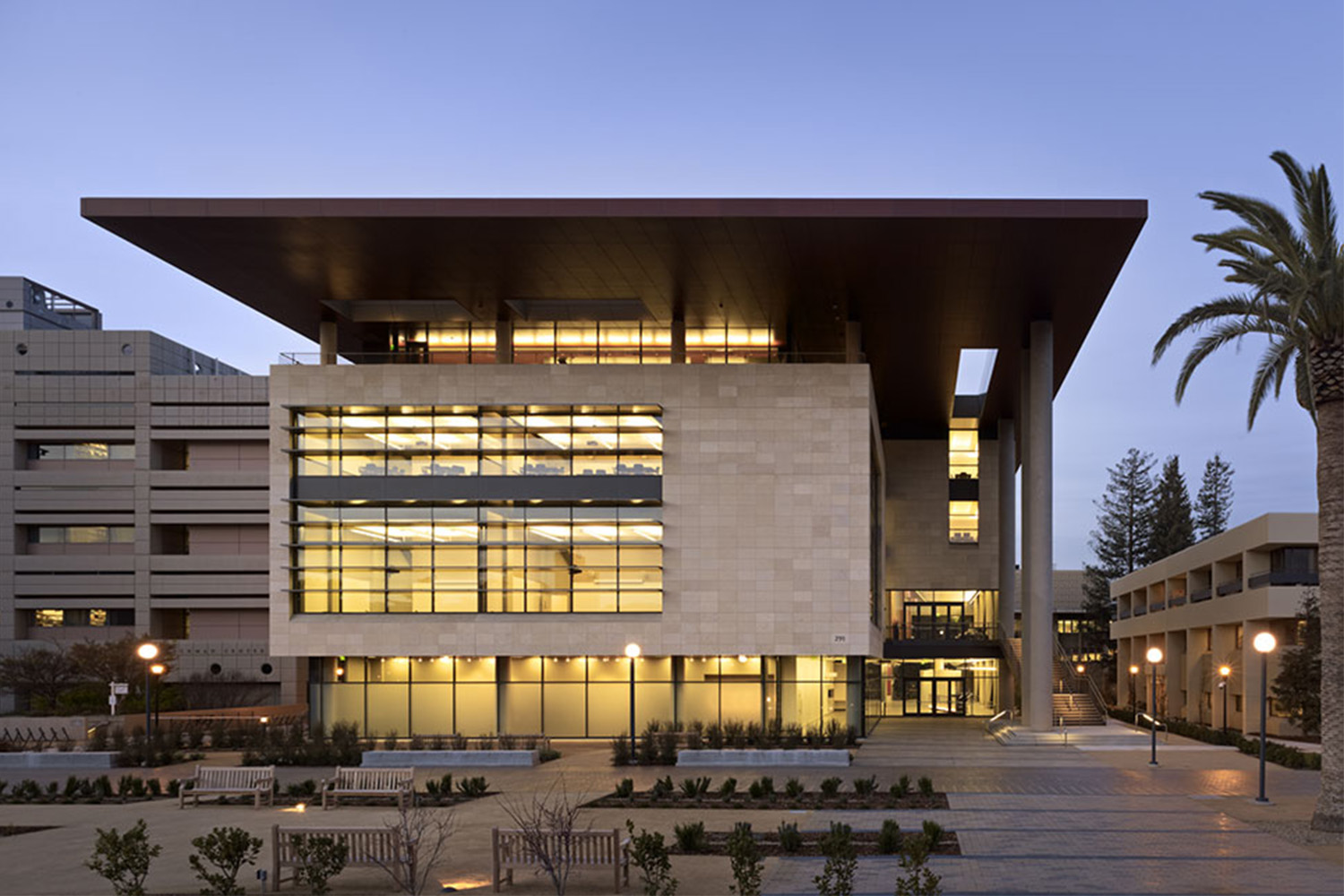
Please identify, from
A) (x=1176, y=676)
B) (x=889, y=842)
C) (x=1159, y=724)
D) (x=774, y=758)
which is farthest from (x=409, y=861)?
(x=1176, y=676)

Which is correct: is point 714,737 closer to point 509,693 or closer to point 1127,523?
point 509,693

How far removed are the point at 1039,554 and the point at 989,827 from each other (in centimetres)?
2216

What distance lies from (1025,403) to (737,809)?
27558 millimetres

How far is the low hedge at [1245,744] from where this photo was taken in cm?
3300

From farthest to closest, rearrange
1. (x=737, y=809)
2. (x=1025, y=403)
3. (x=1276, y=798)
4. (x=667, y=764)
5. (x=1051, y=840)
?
(x=1025, y=403) < (x=667, y=764) < (x=1276, y=798) < (x=737, y=809) < (x=1051, y=840)

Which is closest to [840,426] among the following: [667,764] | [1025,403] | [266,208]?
[1025,403]

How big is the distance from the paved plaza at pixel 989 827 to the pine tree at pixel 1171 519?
67575 millimetres

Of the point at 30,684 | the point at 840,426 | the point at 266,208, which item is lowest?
the point at 30,684

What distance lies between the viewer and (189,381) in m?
75.8

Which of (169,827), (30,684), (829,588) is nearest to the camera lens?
(169,827)

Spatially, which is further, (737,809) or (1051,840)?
(737,809)

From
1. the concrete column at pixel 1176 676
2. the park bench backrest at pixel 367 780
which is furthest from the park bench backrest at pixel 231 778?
the concrete column at pixel 1176 676

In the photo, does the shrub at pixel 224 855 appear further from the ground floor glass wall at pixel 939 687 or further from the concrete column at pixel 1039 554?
the ground floor glass wall at pixel 939 687

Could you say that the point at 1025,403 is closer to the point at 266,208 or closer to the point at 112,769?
the point at 266,208
